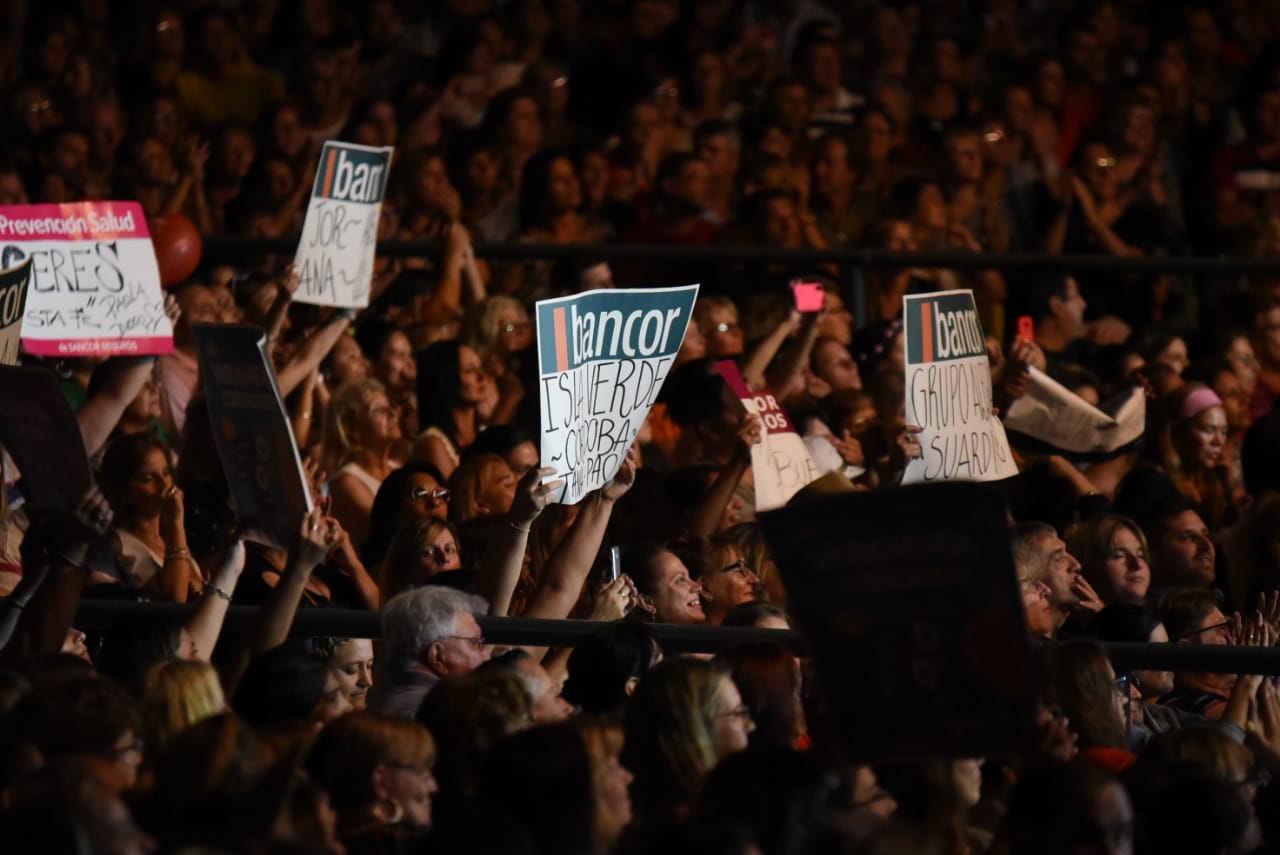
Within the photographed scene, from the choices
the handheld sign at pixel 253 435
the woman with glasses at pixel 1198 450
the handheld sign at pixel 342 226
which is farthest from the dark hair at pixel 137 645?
the woman with glasses at pixel 1198 450

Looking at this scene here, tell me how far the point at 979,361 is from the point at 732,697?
11.4ft

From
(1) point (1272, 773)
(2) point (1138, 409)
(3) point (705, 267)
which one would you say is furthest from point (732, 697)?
(3) point (705, 267)

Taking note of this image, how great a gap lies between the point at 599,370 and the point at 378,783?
239 cm

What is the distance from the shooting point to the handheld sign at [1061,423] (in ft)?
27.7

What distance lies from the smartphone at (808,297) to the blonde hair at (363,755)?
4784mm

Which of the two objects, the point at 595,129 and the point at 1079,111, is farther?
the point at 1079,111

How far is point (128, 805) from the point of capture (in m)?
3.91

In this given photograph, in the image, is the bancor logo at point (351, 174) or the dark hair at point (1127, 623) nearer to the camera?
the dark hair at point (1127, 623)

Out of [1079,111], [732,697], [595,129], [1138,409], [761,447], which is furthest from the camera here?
[1079,111]

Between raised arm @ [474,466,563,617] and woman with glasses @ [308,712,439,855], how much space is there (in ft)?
5.46

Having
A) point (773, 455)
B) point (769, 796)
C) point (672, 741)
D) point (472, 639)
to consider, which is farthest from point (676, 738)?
point (773, 455)

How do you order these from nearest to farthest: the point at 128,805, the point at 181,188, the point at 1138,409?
the point at 128,805 → the point at 1138,409 → the point at 181,188

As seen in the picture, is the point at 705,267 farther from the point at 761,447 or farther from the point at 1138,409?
the point at 761,447

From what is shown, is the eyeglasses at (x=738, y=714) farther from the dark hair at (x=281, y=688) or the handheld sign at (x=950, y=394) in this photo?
the handheld sign at (x=950, y=394)
